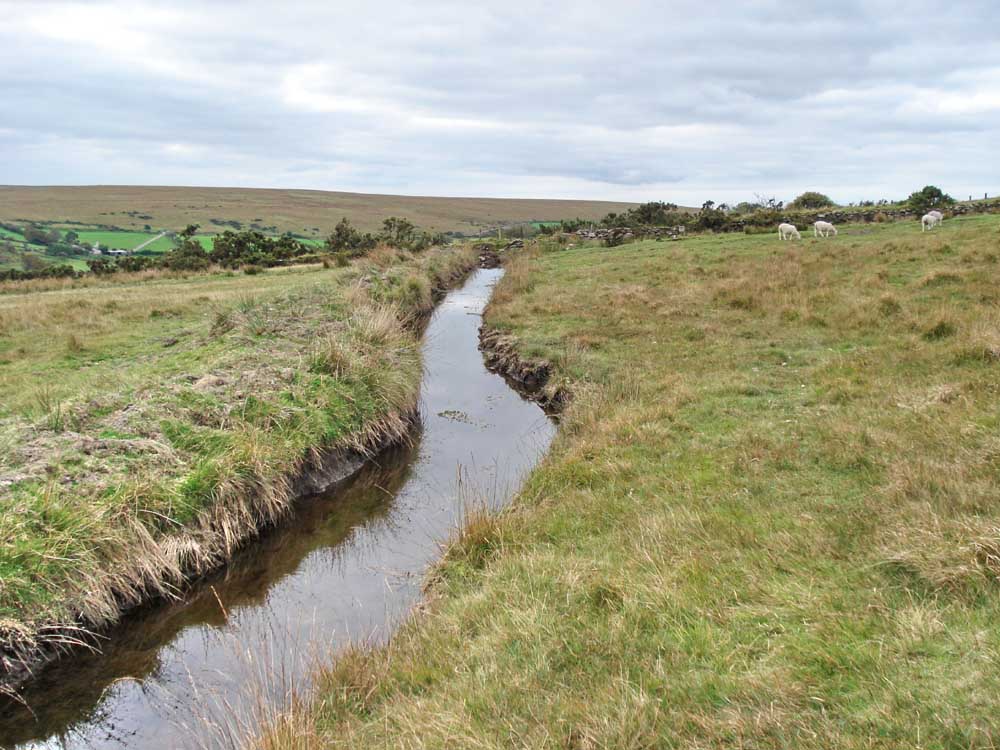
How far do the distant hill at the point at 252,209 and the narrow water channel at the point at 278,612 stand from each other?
265 ft

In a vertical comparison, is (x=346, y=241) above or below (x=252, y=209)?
below

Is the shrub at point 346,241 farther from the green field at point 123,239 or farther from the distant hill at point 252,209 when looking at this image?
the distant hill at point 252,209

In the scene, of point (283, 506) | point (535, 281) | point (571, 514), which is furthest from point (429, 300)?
point (571, 514)

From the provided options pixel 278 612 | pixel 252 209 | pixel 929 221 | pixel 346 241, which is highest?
pixel 252 209

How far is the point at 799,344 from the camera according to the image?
41.5 feet

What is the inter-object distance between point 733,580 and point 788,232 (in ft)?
96.1

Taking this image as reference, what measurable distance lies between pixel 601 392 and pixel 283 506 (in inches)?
220

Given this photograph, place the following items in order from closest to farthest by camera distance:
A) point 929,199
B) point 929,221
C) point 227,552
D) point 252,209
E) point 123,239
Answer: point 227,552 → point 929,221 → point 929,199 → point 123,239 → point 252,209

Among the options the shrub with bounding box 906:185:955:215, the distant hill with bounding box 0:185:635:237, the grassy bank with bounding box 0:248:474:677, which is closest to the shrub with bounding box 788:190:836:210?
the shrub with bounding box 906:185:955:215

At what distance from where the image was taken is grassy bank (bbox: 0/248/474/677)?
5973 millimetres

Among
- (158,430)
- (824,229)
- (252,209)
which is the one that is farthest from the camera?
(252,209)

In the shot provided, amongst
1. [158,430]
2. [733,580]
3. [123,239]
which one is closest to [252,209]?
[123,239]

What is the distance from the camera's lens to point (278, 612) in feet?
21.8

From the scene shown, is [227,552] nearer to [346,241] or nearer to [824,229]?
[824,229]
